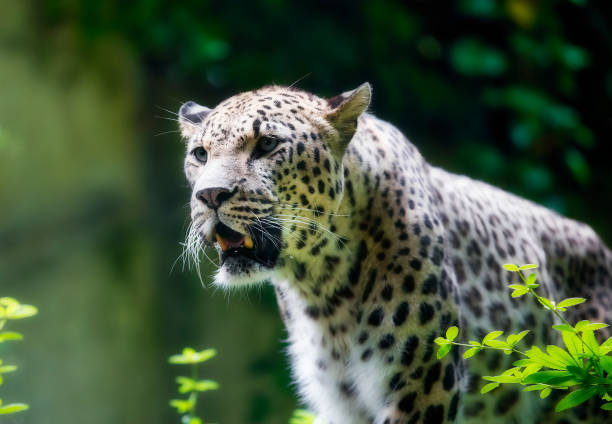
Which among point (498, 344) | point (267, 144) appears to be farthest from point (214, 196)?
point (498, 344)

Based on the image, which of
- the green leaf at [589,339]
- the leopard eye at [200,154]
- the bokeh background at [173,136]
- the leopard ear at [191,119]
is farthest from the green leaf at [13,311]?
the bokeh background at [173,136]

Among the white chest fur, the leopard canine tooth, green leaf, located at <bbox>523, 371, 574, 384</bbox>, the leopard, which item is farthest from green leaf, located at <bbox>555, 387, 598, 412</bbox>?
the leopard canine tooth

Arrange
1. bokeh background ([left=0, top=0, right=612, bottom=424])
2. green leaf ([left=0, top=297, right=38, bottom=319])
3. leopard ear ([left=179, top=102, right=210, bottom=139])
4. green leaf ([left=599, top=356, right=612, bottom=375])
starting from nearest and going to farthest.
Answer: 1. green leaf ([left=599, top=356, right=612, bottom=375])
2. green leaf ([left=0, top=297, right=38, bottom=319])
3. leopard ear ([left=179, top=102, right=210, bottom=139])
4. bokeh background ([left=0, top=0, right=612, bottom=424])

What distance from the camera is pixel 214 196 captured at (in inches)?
132

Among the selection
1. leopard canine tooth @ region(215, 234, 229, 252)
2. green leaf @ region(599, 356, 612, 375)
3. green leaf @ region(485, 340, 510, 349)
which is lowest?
green leaf @ region(599, 356, 612, 375)

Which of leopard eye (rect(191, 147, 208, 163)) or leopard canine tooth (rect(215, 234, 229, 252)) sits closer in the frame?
leopard canine tooth (rect(215, 234, 229, 252))

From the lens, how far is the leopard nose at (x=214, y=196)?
10.9 feet

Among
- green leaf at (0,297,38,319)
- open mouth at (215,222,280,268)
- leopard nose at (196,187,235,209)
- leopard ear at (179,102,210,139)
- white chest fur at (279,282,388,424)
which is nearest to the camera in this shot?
green leaf at (0,297,38,319)

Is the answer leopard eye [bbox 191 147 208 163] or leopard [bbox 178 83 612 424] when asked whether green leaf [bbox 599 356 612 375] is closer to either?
leopard [bbox 178 83 612 424]

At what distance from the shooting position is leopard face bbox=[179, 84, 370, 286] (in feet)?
11.2

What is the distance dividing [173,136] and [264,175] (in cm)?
477

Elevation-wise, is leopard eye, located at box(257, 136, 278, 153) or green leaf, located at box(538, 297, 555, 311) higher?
leopard eye, located at box(257, 136, 278, 153)

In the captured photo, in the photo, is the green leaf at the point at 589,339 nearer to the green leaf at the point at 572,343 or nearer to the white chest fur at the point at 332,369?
the green leaf at the point at 572,343

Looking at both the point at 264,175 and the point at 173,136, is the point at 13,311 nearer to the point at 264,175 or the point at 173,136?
the point at 264,175
